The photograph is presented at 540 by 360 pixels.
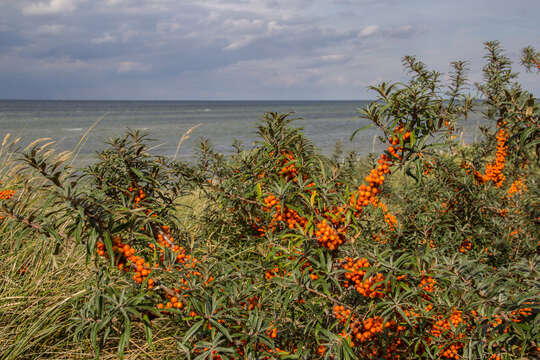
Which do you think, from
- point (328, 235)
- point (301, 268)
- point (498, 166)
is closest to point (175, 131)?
point (498, 166)

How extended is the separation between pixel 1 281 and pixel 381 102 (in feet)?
10.5

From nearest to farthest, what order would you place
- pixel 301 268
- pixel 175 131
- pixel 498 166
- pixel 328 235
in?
pixel 328 235 → pixel 301 268 → pixel 498 166 → pixel 175 131

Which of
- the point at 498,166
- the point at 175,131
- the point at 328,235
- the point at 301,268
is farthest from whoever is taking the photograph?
the point at 175,131

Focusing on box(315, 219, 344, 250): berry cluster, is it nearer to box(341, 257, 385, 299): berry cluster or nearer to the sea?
box(341, 257, 385, 299): berry cluster

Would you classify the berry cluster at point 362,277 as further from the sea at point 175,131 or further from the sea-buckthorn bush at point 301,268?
the sea at point 175,131

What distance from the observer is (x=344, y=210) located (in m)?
1.36

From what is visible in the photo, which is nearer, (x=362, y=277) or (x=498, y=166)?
(x=362, y=277)

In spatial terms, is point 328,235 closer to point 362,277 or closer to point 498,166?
point 362,277

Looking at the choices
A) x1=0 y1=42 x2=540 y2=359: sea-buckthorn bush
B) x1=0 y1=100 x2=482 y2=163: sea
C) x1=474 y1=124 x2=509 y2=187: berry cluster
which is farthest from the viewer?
x1=0 y1=100 x2=482 y2=163: sea

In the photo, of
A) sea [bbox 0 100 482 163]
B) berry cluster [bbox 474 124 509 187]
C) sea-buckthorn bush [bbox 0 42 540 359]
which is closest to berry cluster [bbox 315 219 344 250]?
sea-buckthorn bush [bbox 0 42 540 359]

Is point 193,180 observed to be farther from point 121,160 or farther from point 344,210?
point 344,210

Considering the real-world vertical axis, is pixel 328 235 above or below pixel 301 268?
above

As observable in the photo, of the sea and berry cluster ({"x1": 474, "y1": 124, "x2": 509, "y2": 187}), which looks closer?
berry cluster ({"x1": 474, "y1": 124, "x2": 509, "y2": 187})

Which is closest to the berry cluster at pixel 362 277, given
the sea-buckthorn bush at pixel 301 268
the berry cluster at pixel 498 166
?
the sea-buckthorn bush at pixel 301 268
